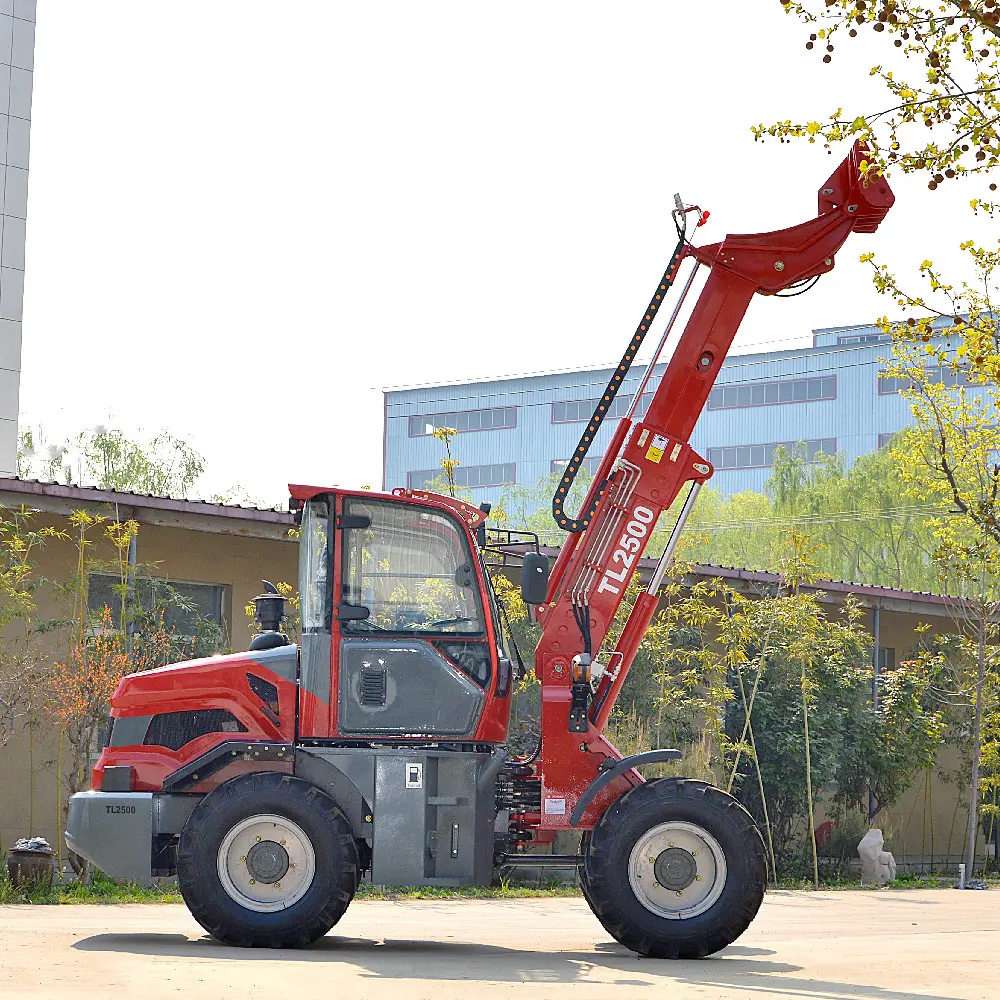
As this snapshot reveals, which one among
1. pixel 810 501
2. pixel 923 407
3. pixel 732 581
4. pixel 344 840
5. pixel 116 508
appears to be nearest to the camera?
pixel 344 840

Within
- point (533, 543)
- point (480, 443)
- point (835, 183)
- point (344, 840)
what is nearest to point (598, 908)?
point (344, 840)

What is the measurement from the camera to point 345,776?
9391mm

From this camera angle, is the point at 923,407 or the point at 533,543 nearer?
the point at 533,543

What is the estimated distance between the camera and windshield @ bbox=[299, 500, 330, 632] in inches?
374

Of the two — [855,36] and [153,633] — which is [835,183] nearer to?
[855,36]

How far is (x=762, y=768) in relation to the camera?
18.8 metres

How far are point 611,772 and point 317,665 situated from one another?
1839 mm

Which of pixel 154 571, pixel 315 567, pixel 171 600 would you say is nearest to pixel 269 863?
pixel 315 567

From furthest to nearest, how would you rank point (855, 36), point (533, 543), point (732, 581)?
point (732, 581) → point (533, 543) → point (855, 36)

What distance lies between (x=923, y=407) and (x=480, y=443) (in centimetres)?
4526

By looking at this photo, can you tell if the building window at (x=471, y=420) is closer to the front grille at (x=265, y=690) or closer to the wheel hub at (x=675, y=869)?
the front grille at (x=265, y=690)

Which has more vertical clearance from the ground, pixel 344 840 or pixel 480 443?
pixel 480 443

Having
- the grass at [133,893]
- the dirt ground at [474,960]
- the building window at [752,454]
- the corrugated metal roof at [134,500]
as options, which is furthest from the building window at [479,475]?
the dirt ground at [474,960]

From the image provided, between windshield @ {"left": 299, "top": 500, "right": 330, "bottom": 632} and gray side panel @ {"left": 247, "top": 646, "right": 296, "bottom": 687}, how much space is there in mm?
204
